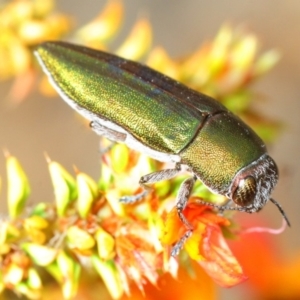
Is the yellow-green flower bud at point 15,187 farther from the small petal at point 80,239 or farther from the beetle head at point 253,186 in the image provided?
the beetle head at point 253,186

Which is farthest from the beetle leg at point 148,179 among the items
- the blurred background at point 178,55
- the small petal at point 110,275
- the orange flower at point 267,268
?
the blurred background at point 178,55

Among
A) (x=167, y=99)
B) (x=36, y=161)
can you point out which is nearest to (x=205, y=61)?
(x=167, y=99)

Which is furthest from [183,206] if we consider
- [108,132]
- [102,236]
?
[108,132]

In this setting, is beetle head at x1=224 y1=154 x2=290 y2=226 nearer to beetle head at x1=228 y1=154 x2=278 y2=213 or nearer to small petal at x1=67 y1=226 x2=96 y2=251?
beetle head at x1=228 y1=154 x2=278 y2=213

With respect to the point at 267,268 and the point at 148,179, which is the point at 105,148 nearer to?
the point at 148,179

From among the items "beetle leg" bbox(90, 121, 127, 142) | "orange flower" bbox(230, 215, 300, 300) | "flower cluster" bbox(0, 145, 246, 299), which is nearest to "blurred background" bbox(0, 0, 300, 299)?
"orange flower" bbox(230, 215, 300, 300)

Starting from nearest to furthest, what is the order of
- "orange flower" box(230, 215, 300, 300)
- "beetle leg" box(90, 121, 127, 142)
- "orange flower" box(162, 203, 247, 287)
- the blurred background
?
1. "orange flower" box(162, 203, 247, 287)
2. "beetle leg" box(90, 121, 127, 142)
3. "orange flower" box(230, 215, 300, 300)
4. the blurred background
